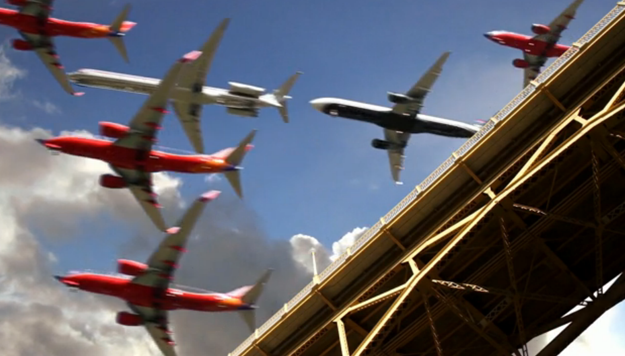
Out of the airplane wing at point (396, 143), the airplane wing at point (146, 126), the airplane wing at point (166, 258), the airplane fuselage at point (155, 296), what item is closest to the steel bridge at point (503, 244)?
the airplane fuselage at point (155, 296)

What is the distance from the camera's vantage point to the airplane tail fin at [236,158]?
43.1 metres

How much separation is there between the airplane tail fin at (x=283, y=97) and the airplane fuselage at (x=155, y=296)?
1835 centimetres

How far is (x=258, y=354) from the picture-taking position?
3656 cm

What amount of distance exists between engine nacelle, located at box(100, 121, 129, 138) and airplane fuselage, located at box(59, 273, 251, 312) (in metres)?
8.84

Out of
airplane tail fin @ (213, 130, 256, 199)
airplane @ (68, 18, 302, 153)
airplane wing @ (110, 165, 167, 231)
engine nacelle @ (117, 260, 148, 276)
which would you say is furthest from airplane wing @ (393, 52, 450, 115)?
engine nacelle @ (117, 260, 148, 276)

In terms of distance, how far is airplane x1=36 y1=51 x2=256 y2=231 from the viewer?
3866 cm

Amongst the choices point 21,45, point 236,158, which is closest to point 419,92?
point 236,158

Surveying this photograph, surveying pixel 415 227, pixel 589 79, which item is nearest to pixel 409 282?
pixel 415 227

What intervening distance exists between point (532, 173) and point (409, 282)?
8081 millimetres

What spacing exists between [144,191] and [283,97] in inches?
607

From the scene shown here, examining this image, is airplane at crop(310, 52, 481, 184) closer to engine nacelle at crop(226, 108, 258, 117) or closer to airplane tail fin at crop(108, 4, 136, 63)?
engine nacelle at crop(226, 108, 258, 117)

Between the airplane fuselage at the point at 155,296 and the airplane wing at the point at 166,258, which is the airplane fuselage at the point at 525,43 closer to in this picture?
the airplane wing at the point at 166,258

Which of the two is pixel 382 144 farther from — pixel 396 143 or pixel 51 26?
pixel 51 26

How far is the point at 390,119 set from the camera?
5269cm
